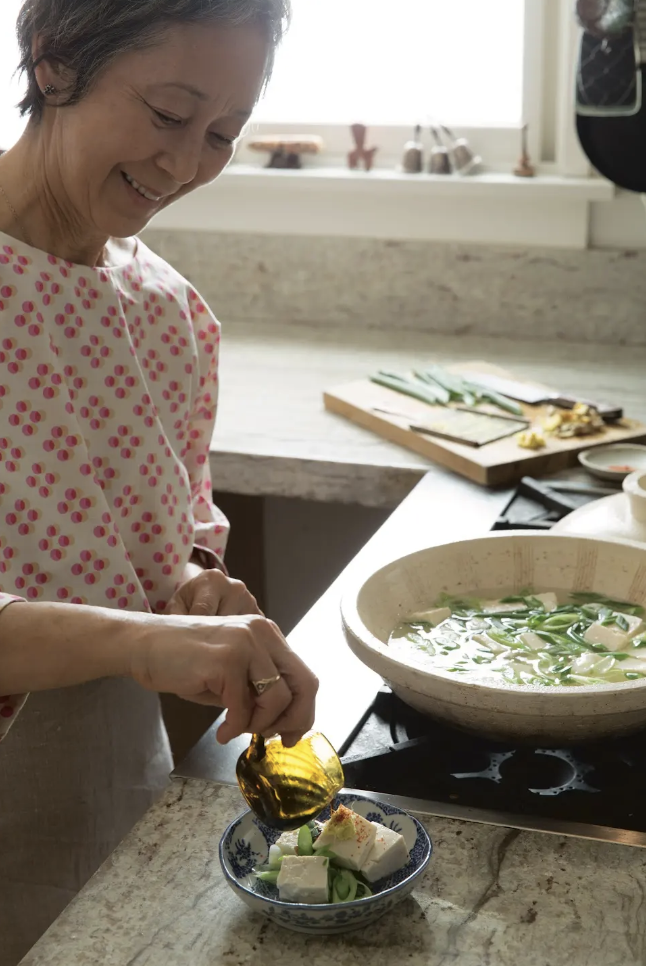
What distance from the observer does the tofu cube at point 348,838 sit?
85cm

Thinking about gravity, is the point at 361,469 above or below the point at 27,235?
below

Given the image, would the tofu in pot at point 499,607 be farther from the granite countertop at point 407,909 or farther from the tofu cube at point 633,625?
the granite countertop at point 407,909

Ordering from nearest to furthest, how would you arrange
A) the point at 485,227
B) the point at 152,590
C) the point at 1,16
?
the point at 152,590 < the point at 485,227 < the point at 1,16

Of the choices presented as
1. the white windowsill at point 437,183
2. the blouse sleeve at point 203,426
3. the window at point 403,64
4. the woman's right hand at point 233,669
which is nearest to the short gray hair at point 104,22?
the blouse sleeve at point 203,426

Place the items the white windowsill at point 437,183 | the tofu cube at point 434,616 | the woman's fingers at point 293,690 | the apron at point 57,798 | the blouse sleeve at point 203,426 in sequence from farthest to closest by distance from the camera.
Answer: the white windowsill at point 437,183
the blouse sleeve at point 203,426
the apron at point 57,798
the tofu cube at point 434,616
the woman's fingers at point 293,690

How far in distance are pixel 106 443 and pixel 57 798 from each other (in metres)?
0.40

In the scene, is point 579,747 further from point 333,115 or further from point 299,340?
point 333,115

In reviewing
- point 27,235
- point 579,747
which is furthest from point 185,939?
point 27,235

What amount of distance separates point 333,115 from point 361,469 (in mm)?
1187

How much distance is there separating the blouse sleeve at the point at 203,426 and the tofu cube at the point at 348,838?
0.68 metres

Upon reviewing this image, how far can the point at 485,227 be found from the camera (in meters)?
2.50

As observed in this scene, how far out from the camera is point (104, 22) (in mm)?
1080

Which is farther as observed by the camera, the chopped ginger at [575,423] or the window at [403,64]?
the window at [403,64]

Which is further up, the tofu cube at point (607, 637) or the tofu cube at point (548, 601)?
the tofu cube at point (607, 637)
